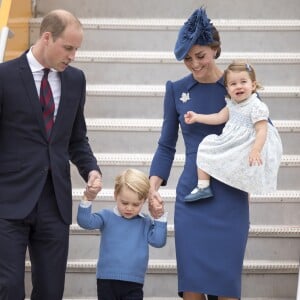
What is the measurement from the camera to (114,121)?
5602 mm

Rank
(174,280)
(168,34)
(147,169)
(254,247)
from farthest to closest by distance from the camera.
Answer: (168,34)
(147,169)
(254,247)
(174,280)

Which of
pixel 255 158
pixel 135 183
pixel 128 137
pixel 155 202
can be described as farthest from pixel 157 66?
pixel 255 158

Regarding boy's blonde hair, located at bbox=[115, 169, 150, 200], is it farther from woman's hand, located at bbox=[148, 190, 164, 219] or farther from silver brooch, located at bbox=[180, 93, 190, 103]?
silver brooch, located at bbox=[180, 93, 190, 103]

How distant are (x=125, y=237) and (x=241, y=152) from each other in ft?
2.21

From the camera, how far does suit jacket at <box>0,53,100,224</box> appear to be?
11.9 ft

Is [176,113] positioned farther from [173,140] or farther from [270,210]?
[270,210]

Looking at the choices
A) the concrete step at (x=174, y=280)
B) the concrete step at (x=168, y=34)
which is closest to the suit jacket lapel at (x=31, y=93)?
the concrete step at (x=174, y=280)

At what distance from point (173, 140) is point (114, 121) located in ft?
5.29

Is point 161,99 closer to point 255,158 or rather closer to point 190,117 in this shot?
point 190,117

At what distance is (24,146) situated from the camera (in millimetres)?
3666

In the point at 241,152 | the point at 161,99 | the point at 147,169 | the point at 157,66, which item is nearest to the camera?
the point at 241,152

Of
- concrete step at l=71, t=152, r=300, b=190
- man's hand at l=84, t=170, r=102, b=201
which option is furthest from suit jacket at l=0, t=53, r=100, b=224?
concrete step at l=71, t=152, r=300, b=190

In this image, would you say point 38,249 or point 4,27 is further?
point 4,27

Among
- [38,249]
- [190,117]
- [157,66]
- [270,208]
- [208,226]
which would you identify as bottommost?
[38,249]
